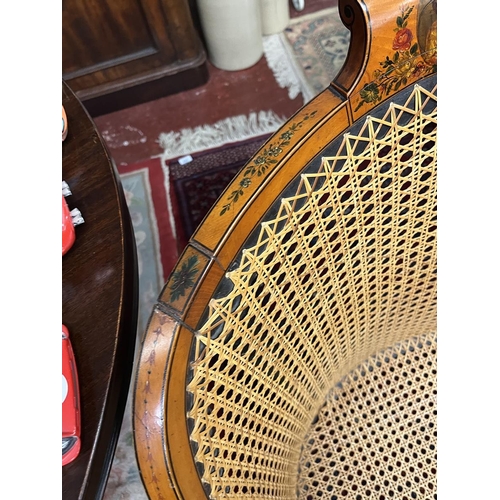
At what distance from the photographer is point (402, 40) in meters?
0.43

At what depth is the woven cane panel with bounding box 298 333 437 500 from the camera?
0.65 metres

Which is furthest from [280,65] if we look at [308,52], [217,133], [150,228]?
[150,228]

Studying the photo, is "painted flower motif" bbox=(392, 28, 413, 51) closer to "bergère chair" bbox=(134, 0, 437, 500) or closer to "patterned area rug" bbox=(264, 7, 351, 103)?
"bergère chair" bbox=(134, 0, 437, 500)

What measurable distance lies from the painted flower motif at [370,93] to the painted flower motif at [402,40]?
0.12 ft

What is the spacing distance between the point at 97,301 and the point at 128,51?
1002mm

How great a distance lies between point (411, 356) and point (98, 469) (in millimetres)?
470

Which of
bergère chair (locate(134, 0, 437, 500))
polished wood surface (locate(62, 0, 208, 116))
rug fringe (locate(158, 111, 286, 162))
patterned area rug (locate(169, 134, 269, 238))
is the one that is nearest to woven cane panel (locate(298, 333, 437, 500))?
bergère chair (locate(134, 0, 437, 500))

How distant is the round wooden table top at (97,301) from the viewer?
47 cm

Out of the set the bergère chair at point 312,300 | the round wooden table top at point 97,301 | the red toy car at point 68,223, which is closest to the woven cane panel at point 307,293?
the bergère chair at point 312,300

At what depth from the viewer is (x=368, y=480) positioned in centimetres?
65

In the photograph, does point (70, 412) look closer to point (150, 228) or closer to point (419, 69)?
point (419, 69)

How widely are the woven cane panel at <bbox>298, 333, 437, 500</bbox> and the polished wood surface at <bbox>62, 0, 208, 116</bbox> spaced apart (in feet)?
3.31

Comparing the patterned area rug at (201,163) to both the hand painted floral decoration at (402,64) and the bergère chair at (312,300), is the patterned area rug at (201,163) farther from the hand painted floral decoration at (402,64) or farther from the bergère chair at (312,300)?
the hand painted floral decoration at (402,64)
